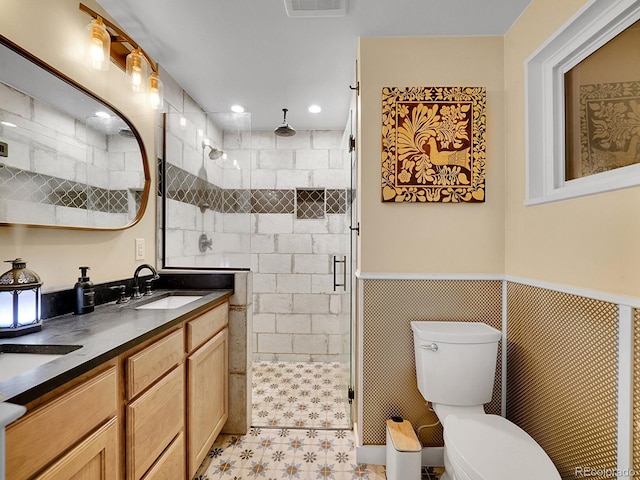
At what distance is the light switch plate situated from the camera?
1.98 meters

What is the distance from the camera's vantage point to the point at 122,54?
5.98 ft

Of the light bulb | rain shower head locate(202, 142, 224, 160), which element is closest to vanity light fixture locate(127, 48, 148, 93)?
the light bulb

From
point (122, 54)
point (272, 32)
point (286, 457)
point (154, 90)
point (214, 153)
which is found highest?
point (272, 32)

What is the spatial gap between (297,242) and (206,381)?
182 centimetres

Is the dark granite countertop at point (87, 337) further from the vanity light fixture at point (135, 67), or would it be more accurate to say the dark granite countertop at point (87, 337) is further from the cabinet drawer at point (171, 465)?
the vanity light fixture at point (135, 67)

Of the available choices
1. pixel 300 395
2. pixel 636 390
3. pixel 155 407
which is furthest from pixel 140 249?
pixel 636 390

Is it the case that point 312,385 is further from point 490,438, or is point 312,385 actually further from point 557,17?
point 557,17

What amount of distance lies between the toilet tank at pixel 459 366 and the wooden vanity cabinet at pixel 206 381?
1.14 metres

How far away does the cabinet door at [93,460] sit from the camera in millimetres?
817

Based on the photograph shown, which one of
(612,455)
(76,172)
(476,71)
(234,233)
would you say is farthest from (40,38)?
(612,455)

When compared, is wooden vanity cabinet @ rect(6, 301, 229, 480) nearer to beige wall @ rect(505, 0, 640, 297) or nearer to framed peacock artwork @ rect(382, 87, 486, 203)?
framed peacock artwork @ rect(382, 87, 486, 203)

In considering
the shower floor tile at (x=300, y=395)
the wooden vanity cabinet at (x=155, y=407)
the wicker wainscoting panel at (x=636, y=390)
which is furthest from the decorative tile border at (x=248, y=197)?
the wicker wainscoting panel at (x=636, y=390)

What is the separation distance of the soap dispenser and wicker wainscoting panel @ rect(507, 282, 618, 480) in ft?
6.93

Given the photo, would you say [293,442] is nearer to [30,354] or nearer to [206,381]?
[206,381]
